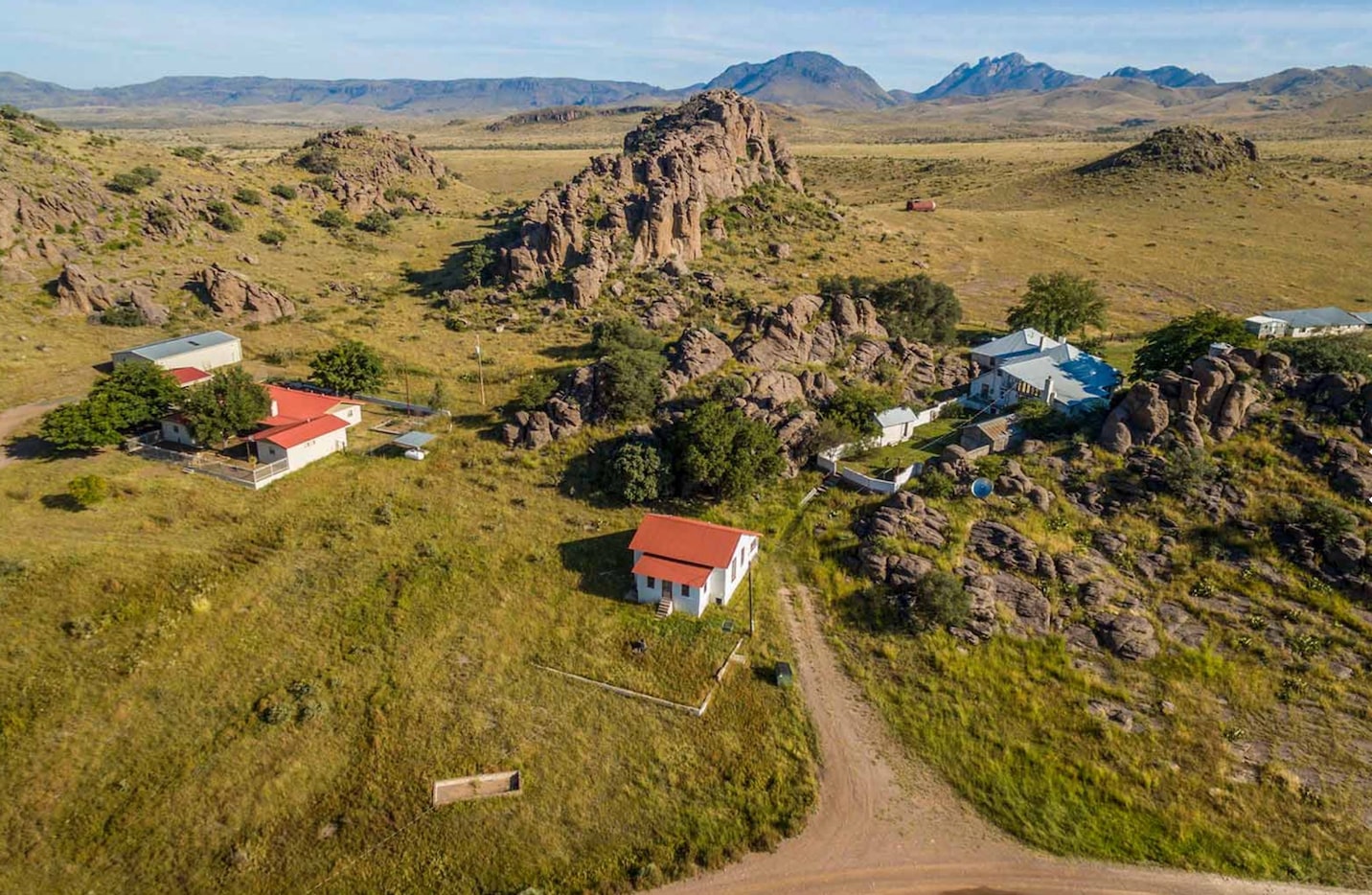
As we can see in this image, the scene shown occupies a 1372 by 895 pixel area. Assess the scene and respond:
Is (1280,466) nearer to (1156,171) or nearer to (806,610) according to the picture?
(806,610)

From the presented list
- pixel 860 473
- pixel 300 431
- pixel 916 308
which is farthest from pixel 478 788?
pixel 916 308

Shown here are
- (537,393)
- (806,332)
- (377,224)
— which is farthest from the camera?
(377,224)

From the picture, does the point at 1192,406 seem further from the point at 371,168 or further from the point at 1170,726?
the point at 371,168

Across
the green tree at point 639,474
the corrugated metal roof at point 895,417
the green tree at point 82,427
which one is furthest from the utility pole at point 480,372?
the corrugated metal roof at point 895,417

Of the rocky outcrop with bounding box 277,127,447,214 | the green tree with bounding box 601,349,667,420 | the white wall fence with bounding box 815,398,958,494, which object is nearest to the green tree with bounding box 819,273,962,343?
the white wall fence with bounding box 815,398,958,494

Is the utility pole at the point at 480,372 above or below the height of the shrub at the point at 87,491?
above

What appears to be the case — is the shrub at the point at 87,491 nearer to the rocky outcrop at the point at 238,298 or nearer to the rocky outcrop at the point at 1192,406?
the rocky outcrop at the point at 238,298
